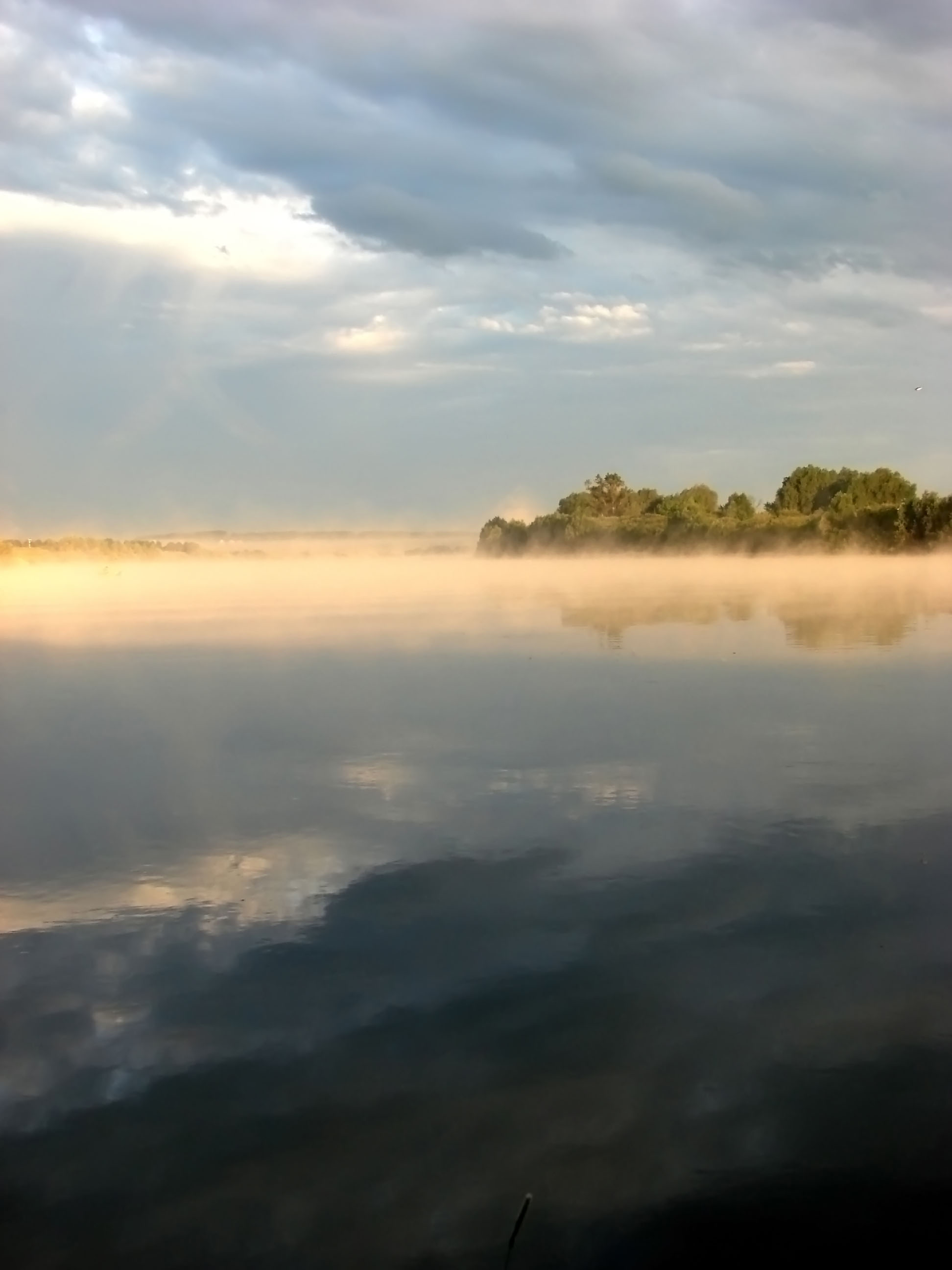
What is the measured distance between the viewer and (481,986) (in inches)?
281

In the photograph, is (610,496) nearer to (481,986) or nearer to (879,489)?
(879,489)

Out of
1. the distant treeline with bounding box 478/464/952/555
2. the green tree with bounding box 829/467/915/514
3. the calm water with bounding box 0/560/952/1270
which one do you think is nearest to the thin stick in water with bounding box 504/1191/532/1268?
the calm water with bounding box 0/560/952/1270

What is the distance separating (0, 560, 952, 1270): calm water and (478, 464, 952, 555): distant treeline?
4926 cm

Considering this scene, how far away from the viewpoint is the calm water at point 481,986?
5094 mm

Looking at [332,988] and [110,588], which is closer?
[332,988]

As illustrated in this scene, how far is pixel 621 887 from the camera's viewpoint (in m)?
8.76

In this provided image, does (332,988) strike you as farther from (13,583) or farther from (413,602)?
(13,583)

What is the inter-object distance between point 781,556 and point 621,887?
64.9 m

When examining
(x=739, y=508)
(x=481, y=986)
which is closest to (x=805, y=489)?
(x=739, y=508)

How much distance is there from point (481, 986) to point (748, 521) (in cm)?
7804

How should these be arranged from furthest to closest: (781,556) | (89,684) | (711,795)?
(781,556) < (89,684) < (711,795)

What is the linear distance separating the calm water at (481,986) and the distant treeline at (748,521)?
49.3 m

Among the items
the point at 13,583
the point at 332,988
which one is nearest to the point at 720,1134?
the point at 332,988

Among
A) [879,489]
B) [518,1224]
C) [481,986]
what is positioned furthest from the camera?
[879,489]
